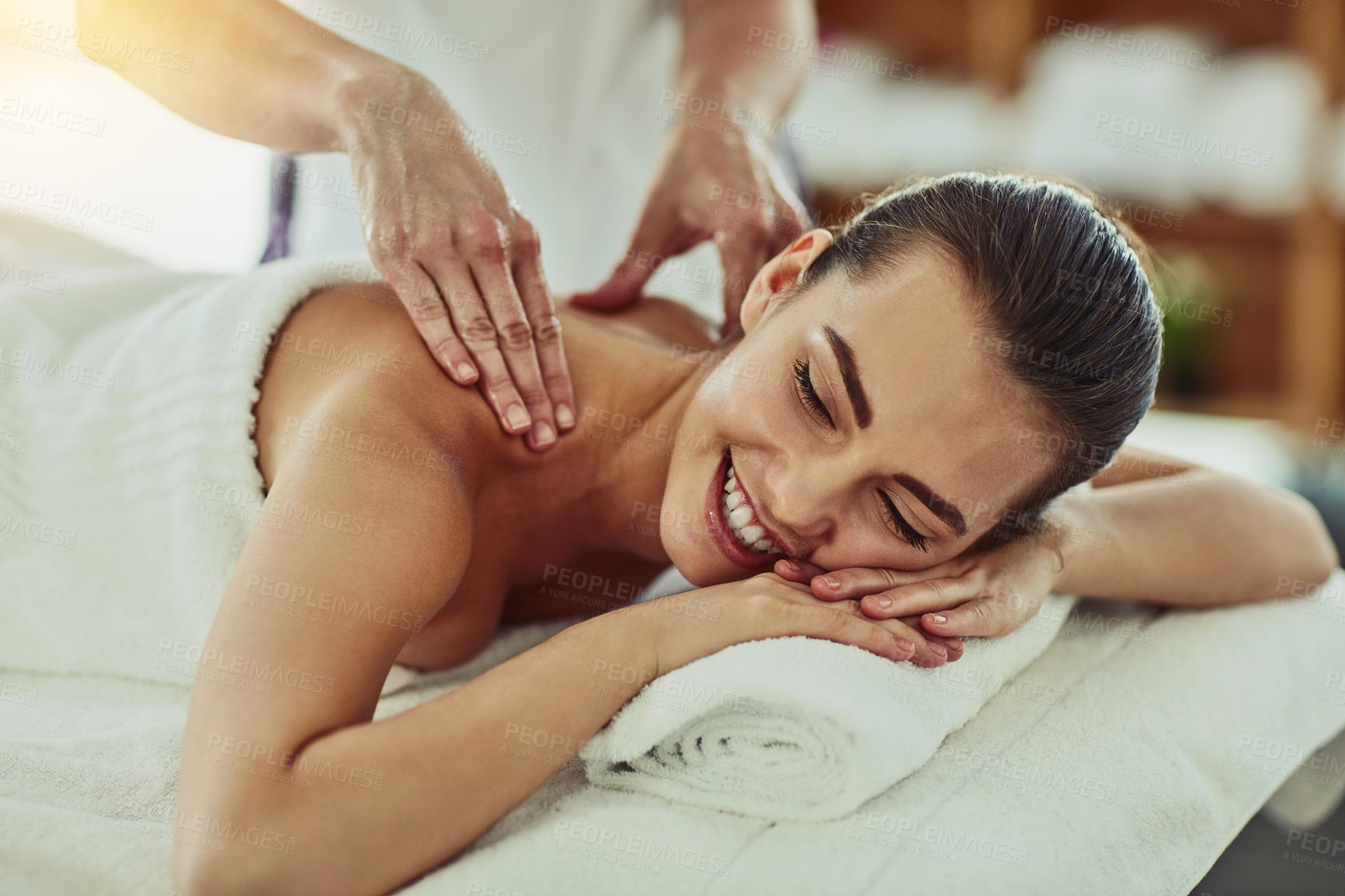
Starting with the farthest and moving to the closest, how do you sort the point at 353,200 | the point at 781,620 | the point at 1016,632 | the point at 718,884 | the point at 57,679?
the point at 353,200, the point at 57,679, the point at 1016,632, the point at 781,620, the point at 718,884

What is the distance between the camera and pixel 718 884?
2.21 ft

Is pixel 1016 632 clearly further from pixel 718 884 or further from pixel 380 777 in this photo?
pixel 380 777

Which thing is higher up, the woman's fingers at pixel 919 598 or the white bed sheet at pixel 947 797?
the woman's fingers at pixel 919 598

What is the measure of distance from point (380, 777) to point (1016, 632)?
62 cm

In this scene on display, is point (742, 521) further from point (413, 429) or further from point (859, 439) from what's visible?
point (413, 429)

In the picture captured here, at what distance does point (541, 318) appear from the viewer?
3.37ft

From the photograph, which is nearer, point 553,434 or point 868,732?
point 868,732

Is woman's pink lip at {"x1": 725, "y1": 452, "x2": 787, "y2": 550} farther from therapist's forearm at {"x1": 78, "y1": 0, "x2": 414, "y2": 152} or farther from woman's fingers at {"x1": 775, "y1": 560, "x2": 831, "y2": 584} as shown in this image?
therapist's forearm at {"x1": 78, "y1": 0, "x2": 414, "y2": 152}

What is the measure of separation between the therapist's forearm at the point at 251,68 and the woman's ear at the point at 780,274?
44 cm

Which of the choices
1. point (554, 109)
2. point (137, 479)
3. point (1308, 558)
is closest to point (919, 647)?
point (1308, 558)

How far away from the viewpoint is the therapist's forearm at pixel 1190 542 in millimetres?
1088

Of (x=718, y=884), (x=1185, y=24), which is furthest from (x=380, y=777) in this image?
(x=1185, y=24)

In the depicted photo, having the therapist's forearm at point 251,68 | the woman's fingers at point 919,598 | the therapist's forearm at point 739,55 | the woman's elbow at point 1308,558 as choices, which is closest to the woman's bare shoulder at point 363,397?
the therapist's forearm at point 251,68

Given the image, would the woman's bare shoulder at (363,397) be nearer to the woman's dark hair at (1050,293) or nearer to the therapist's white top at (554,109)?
the woman's dark hair at (1050,293)
